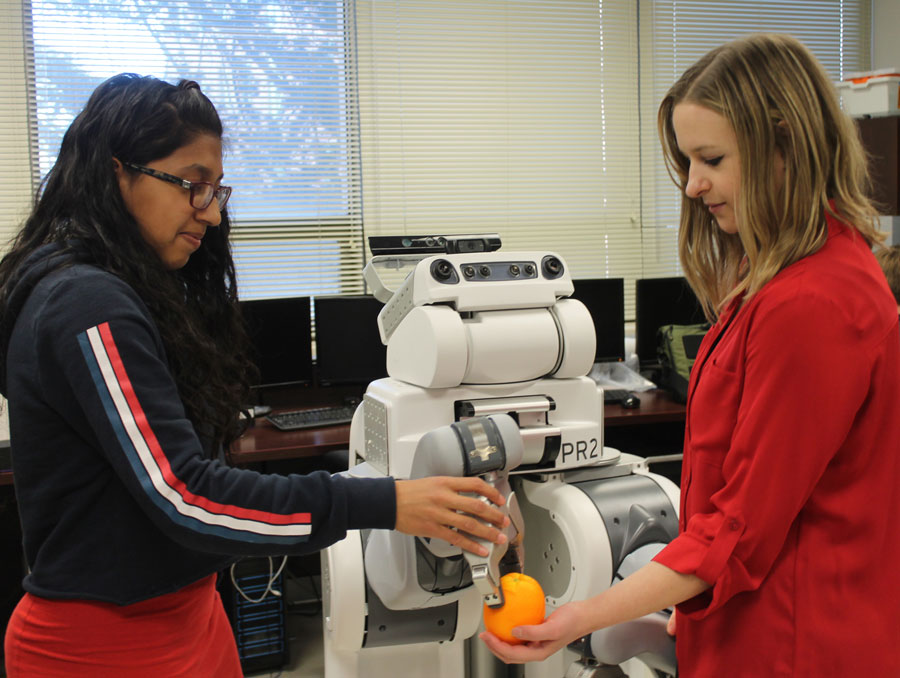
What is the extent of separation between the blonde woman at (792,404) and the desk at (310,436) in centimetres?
191

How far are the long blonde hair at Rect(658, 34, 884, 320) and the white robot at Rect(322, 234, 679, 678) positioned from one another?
71 cm

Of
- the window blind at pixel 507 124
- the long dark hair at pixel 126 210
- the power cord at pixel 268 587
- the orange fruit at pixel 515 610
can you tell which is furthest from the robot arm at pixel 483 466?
the window blind at pixel 507 124

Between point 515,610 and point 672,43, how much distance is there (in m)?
3.94

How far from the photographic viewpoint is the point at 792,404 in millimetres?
939

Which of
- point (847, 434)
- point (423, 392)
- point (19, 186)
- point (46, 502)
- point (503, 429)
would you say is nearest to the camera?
point (847, 434)

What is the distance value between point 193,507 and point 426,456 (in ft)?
1.16

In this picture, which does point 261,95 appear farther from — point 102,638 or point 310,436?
point 102,638

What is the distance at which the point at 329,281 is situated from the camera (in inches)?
157

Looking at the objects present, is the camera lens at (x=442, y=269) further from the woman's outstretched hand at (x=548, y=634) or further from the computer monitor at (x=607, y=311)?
the computer monitor at (x=607, y=311)

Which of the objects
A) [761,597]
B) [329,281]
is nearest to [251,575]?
[329,281]

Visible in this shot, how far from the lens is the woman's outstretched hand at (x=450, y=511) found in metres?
1.14

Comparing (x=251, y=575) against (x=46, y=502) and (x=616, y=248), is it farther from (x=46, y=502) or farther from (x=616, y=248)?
(x=616, y=248)

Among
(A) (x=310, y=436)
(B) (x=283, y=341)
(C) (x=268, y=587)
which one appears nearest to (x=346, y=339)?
(B) (x=283, y=341)

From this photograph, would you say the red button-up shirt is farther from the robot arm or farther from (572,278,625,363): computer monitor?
(572,278,625,363): computer monitor
